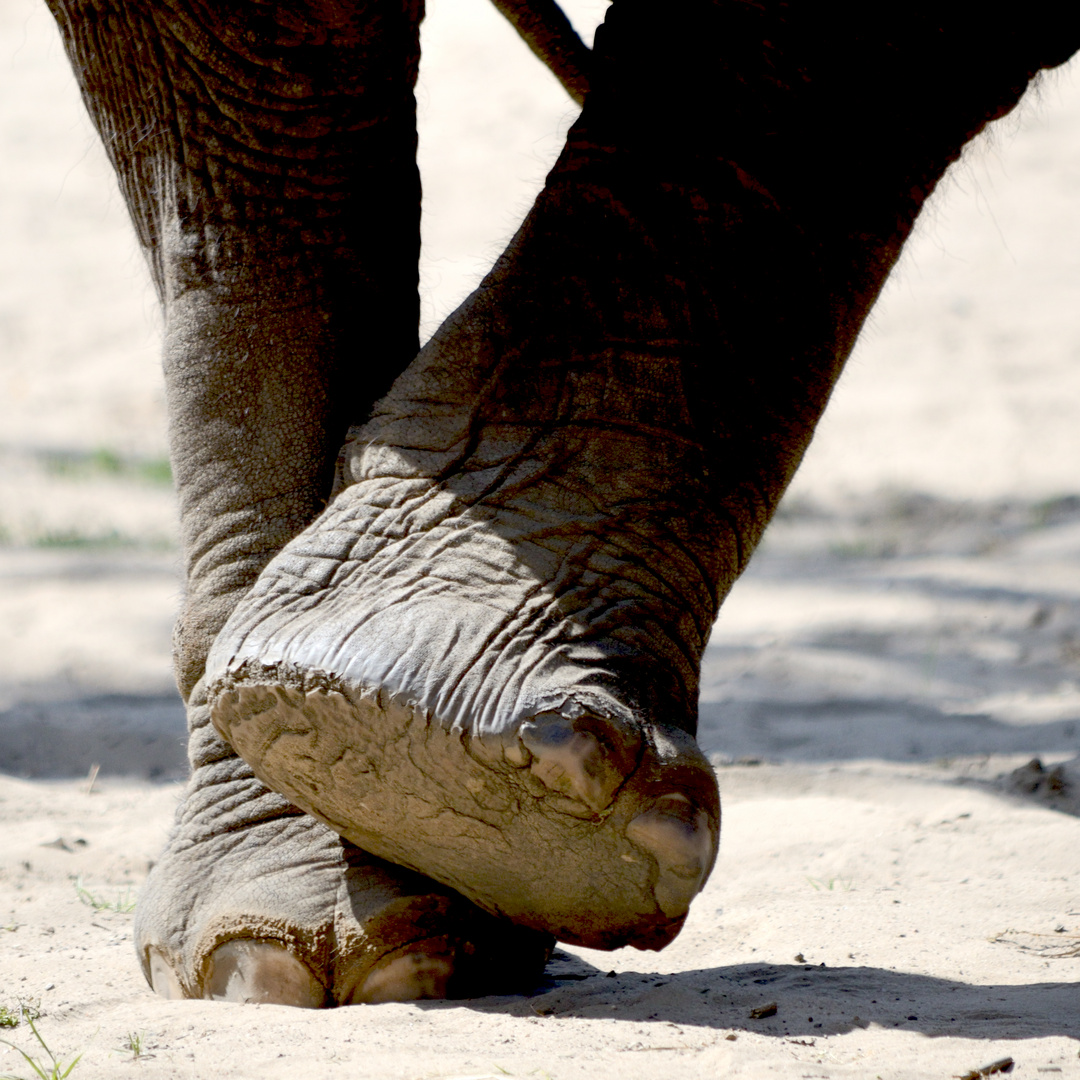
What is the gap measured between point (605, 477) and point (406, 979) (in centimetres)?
53

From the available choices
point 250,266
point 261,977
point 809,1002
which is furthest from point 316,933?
point 250,266

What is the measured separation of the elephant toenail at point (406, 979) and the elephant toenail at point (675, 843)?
0.98 ft

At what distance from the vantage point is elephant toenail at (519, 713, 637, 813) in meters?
1.31

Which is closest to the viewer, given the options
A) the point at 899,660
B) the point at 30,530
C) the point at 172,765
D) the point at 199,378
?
the point at 199,378

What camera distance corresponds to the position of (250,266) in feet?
6.09

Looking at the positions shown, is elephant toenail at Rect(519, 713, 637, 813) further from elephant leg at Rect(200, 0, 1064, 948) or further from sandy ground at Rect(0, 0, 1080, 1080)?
sandy ground at Rect(0, 0, 1080, 1080)

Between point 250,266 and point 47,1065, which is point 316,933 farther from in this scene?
point 250,266

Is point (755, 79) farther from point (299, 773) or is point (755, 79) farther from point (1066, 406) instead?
point (1066, 406)

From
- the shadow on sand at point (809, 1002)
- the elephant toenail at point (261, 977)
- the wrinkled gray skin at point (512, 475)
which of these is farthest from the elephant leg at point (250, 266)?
the shadow on sand at point (809, 1002)

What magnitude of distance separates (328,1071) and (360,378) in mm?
877

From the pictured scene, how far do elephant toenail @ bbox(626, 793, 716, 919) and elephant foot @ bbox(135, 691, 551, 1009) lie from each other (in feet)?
0.90

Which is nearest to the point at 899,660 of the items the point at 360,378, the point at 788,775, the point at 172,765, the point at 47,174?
the point at 788,775

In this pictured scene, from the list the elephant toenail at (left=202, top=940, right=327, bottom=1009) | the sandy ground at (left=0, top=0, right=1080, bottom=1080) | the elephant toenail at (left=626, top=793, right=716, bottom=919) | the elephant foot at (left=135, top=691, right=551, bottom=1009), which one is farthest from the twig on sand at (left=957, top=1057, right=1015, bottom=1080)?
the elephant toenail at (left=202, top=940, right=327, bottom=1009)

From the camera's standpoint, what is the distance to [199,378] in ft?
6.04
